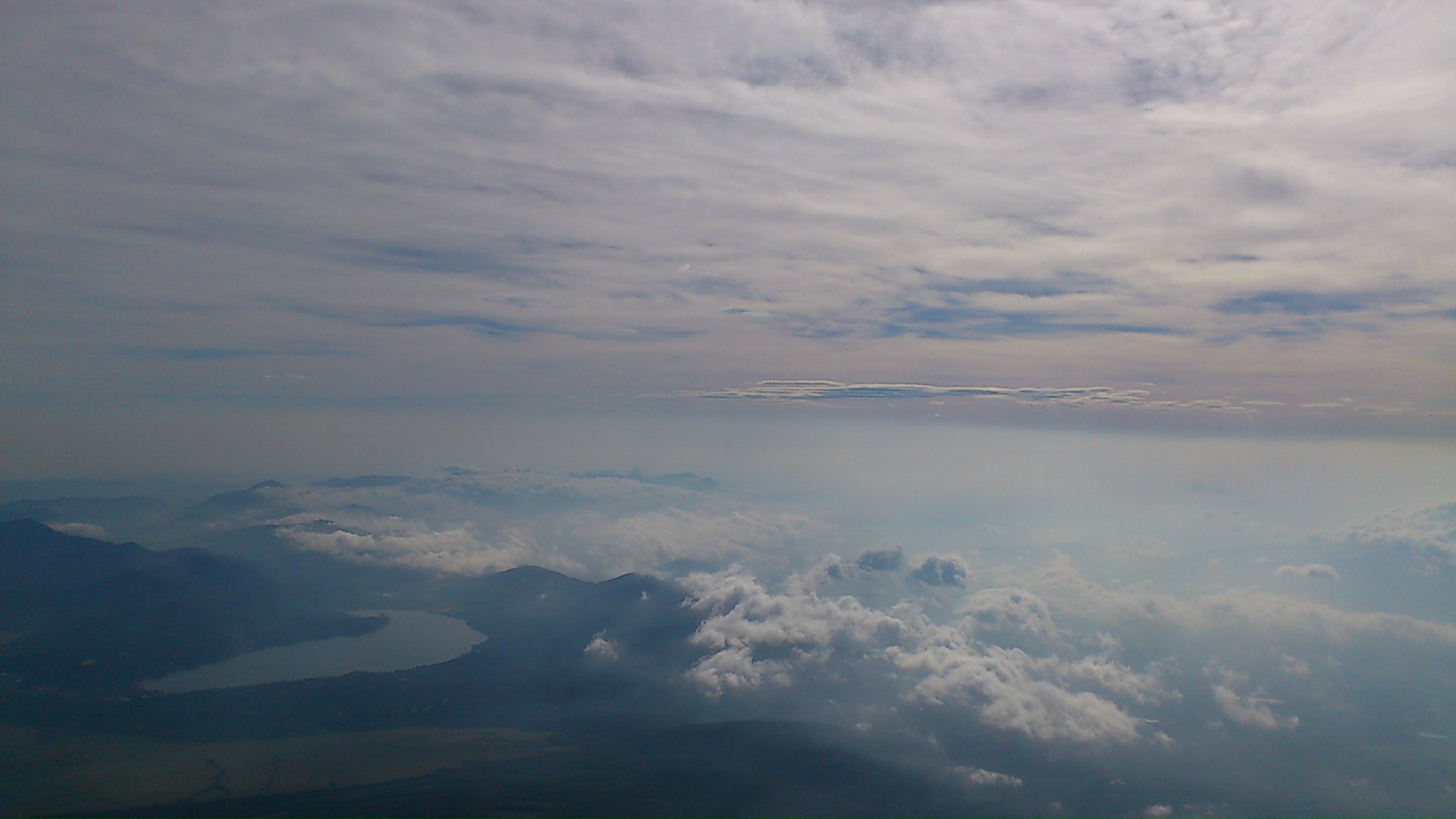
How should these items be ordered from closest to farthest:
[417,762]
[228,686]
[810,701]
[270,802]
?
[270,802] < [417,762] < [228,686] < [810,701]

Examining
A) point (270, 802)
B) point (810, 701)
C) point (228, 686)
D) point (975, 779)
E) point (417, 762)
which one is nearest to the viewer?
point (270, 802)

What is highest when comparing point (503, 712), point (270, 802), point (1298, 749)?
point (270, 802)

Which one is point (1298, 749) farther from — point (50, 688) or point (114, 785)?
point (50, 688)

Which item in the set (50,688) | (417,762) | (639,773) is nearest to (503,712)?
(417,762)

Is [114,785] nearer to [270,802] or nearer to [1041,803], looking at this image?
[270,802]

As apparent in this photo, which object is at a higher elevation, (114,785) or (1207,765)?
(114,785)

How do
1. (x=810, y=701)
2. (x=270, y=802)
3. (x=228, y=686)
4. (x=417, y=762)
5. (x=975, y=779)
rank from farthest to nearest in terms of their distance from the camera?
(x=810, y=701), (x=228, y=686), (x=975, y=779), (x=417, y=762), (x=270, y=802)

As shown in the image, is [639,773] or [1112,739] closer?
[639,773]

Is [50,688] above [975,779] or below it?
above

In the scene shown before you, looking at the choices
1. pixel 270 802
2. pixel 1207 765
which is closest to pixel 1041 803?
pixel 1207 765
